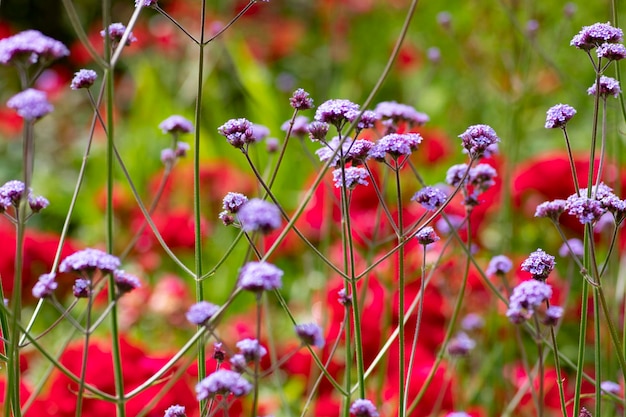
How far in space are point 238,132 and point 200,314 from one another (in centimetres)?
21

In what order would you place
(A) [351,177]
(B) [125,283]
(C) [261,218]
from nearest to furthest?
(C) [261,218]
(B) [125,283]
(A) [351,177]

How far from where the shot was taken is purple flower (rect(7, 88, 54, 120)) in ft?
1.62

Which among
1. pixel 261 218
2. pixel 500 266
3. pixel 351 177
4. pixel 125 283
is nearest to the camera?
pixel 261 218

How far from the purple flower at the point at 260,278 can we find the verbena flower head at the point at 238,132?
0.21m

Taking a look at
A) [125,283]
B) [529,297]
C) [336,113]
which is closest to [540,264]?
[529,297]

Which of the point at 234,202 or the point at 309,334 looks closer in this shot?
the point at 309,334

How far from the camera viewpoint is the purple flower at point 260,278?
0.47m

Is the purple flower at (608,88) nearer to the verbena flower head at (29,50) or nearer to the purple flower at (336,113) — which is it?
the purple flower at (336,113)

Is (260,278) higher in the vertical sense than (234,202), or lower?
lower

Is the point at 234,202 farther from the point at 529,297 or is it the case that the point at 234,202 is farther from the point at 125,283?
the point at 529,297

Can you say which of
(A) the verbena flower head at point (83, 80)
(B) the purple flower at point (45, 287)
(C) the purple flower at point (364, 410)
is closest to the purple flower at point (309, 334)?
(C) the purple flower at point (364, 410)

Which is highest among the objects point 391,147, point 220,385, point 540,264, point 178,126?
point 178,126

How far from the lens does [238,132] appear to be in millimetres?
688

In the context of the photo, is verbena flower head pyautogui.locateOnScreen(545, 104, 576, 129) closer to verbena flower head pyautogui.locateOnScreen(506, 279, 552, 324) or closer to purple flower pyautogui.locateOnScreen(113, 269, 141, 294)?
verbena flower head pyautogui.locateOnScreen(506, 279, 552, 324)
